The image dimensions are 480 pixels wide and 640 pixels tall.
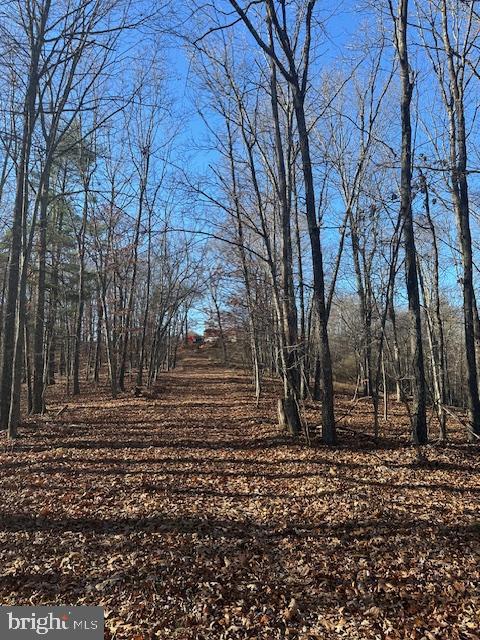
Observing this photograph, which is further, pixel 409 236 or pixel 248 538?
pixel 409 236

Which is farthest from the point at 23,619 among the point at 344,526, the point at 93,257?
the point at 93,257

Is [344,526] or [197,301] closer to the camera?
[344,526]

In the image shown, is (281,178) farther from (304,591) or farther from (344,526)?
(304,591)

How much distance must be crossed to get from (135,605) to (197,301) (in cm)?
3271

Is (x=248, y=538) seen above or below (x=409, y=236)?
below

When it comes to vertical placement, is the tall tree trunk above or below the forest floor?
above

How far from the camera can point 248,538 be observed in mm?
4523

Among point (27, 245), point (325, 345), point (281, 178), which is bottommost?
point (325, 345)

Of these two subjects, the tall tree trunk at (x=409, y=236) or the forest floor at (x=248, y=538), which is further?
the tall tree trunk at (x=409, y=236)

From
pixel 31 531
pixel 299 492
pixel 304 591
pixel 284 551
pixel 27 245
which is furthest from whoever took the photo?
pixel 27 245

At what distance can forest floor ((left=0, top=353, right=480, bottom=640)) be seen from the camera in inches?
130

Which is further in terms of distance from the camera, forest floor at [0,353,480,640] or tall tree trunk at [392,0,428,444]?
tall tree trunk at [392,0,428,444]

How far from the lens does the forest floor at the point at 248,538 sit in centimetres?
329

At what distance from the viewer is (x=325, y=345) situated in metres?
8.25
